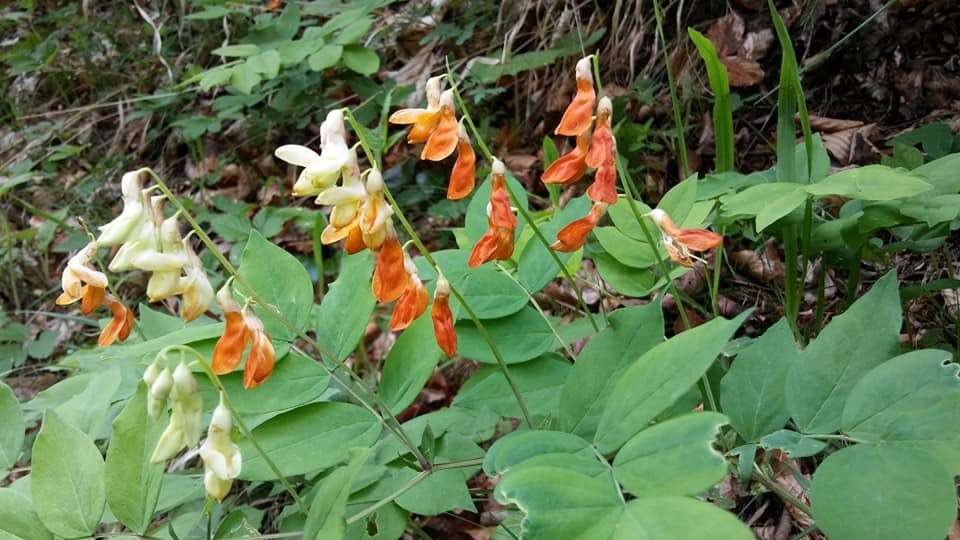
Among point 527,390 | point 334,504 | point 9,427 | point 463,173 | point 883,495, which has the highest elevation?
point 463,173

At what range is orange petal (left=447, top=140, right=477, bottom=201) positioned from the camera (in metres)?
1.08

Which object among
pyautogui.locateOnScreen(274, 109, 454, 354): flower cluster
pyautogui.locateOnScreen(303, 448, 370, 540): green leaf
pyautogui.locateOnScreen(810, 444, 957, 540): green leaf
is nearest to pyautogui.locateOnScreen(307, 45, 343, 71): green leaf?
pyautogui.locateOnScreen(274, 109, 454, 354): flower cluster

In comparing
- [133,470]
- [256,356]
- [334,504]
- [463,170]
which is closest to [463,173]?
[463,170]

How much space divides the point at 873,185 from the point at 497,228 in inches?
23.1

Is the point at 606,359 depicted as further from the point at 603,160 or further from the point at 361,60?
the point at 361,60

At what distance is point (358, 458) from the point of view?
0.86 m

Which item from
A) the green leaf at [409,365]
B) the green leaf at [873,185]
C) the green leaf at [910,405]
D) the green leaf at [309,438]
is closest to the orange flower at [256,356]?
the green leaf at [309,438]

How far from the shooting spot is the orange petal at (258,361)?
38.1 inches

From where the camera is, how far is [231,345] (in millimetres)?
986

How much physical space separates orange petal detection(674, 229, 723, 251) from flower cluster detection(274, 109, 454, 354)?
0.31 metres

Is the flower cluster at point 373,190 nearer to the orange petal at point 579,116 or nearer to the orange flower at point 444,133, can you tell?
the orange flower at point 444,133

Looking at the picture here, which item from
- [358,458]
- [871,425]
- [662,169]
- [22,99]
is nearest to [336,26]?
[662,169]

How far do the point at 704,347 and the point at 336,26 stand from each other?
215 cm

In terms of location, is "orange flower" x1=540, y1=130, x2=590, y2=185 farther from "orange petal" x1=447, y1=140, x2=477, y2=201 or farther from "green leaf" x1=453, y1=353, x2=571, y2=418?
"green leaf" x1=453, y1=353, x2=571, y2=418
